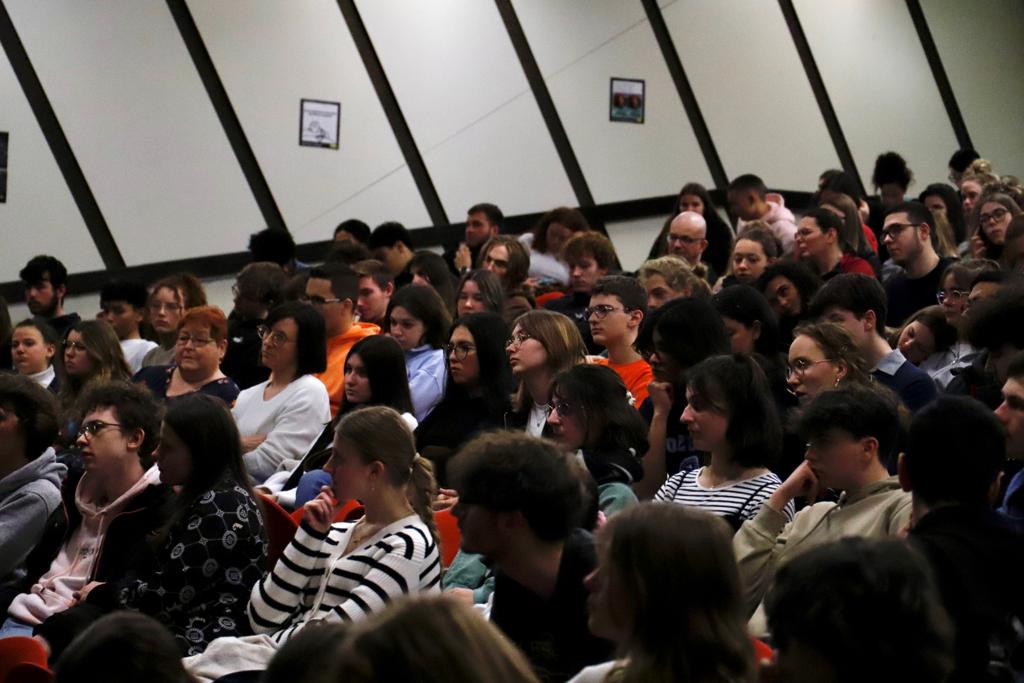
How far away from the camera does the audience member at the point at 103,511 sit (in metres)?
Answer: 4.15

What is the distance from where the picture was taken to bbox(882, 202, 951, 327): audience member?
20.4 feet

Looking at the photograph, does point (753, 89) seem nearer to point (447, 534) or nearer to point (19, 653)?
point (447, 534)

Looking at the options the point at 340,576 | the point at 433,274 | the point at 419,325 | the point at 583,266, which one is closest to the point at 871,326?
the point at 419,325

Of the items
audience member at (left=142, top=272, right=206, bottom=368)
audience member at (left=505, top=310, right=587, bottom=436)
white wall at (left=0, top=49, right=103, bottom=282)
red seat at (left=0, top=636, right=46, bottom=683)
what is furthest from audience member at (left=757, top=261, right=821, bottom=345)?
white wall at (left=0, top=49, right=103, bottom=282)

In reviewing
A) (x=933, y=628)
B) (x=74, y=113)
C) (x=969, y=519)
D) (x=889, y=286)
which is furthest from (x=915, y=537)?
(x=74, y=113)

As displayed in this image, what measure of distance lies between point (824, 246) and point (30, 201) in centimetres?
441

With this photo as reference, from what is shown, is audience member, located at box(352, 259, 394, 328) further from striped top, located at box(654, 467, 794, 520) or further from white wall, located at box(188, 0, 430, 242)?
striped top, located at box(654, 467, 794, 520)

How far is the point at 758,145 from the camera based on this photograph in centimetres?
1112

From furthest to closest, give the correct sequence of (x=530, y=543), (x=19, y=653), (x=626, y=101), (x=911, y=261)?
1. (x=626, y=101)
2. (x=911, y=261)
3. (x=19, y=653)
4. (x=530, y=543)

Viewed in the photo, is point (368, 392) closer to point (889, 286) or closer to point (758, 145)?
point (889, 286)

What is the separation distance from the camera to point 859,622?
193 cm

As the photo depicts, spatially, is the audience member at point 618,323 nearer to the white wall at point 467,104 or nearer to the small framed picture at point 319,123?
the small framed picture at point 319,123

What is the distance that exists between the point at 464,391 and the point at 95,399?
136 cm

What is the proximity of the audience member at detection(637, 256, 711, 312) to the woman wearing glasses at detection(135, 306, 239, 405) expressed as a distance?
1737mm
